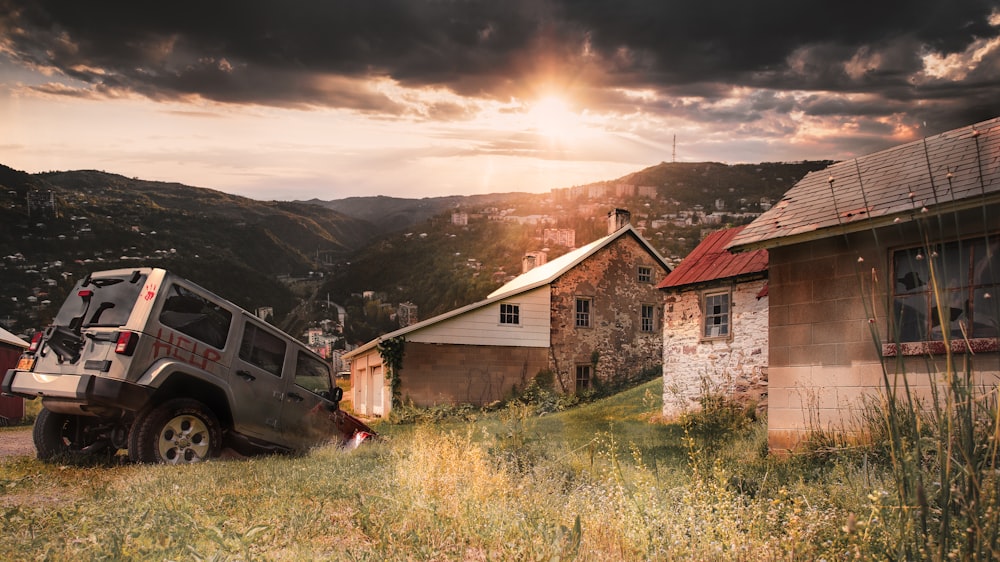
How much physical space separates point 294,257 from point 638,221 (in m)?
37.3

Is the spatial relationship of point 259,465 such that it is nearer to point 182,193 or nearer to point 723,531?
point 723,531

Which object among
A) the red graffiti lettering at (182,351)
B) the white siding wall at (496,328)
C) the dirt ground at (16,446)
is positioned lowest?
the dirt ground at (16,446)

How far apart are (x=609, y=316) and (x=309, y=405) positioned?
69.9 feet

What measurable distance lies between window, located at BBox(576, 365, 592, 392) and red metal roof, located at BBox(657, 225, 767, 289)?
9.43 metres

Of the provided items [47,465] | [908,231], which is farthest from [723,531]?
[47,465]

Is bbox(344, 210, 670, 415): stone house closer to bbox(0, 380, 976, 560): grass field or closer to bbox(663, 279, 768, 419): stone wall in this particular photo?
bbox(663, 279, 768, 419): stone wall

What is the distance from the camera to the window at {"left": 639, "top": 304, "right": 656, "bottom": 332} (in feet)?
107

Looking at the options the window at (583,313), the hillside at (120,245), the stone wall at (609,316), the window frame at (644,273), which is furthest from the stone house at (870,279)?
the hillside at (120,245)

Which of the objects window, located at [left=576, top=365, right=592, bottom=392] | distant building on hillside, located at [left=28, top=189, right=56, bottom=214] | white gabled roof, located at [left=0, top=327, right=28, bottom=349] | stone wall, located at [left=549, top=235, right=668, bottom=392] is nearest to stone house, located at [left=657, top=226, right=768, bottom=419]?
stone wall, located at [left=549, top=235, right=668, bottom=392]

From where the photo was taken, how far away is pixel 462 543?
520 cm

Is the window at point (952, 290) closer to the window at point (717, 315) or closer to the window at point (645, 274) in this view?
the window at point (717, 315)

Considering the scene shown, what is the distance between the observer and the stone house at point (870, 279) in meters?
10.3

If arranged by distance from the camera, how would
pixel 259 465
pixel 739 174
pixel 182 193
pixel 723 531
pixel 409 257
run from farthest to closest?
1. pixel 182 193
2. pixel 739 174
3. pixel 409 257
4. pixel 259 465
5. pixel 723 531

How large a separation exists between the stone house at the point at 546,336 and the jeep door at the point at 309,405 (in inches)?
580
